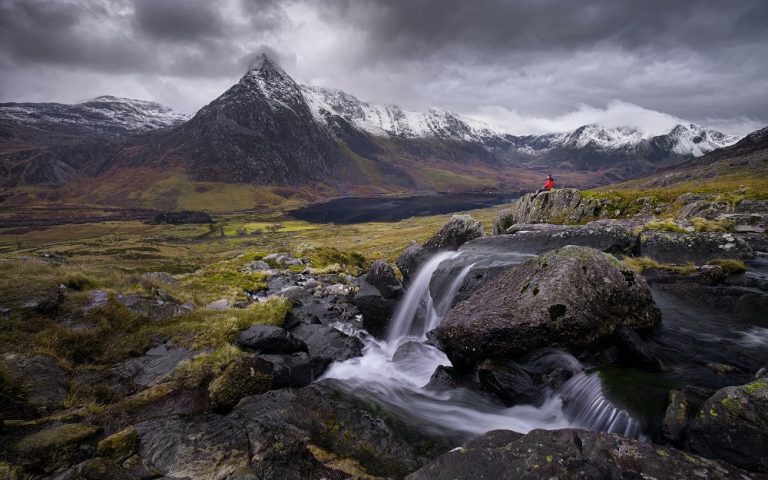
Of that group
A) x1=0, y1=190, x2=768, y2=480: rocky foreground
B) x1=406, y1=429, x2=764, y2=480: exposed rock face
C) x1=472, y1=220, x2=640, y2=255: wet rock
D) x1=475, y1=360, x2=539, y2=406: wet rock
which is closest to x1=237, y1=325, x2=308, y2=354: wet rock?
x1=0, y1=190, x2=768, y2=480: rocky foreground

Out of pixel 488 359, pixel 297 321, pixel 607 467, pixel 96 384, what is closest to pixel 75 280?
pixel 96 384

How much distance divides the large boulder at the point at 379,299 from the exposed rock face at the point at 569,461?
49.5 ft

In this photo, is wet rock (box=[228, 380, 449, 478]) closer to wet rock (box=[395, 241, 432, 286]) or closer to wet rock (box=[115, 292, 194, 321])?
wet rock (box=[115, 292, 194, 321])

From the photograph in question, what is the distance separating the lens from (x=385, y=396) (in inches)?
540

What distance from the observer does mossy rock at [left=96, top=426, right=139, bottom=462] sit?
7.38 meters

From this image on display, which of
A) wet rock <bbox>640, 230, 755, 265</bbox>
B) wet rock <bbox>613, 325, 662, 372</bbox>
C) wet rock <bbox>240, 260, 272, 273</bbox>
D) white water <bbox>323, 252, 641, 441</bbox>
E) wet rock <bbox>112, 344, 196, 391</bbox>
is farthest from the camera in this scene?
wet rock <bbox>240, 260, 272, 273</bbox>

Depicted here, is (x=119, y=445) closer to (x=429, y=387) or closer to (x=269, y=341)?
(x=269, y=341)

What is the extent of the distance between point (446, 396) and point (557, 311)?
5086 millimetres

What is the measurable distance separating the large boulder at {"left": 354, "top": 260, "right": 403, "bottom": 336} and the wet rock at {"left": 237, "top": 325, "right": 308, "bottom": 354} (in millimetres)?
7392

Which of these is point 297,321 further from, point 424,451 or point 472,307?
point 424,451

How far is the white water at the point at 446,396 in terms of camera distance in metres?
10.1

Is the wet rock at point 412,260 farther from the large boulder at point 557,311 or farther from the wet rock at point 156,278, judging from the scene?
the wet rock at point 156,278

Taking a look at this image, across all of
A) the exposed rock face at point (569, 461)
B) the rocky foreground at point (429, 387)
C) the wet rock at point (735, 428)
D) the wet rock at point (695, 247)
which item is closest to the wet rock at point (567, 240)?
the rocky foreground at point (429, 387)

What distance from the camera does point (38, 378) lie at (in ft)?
32.4
